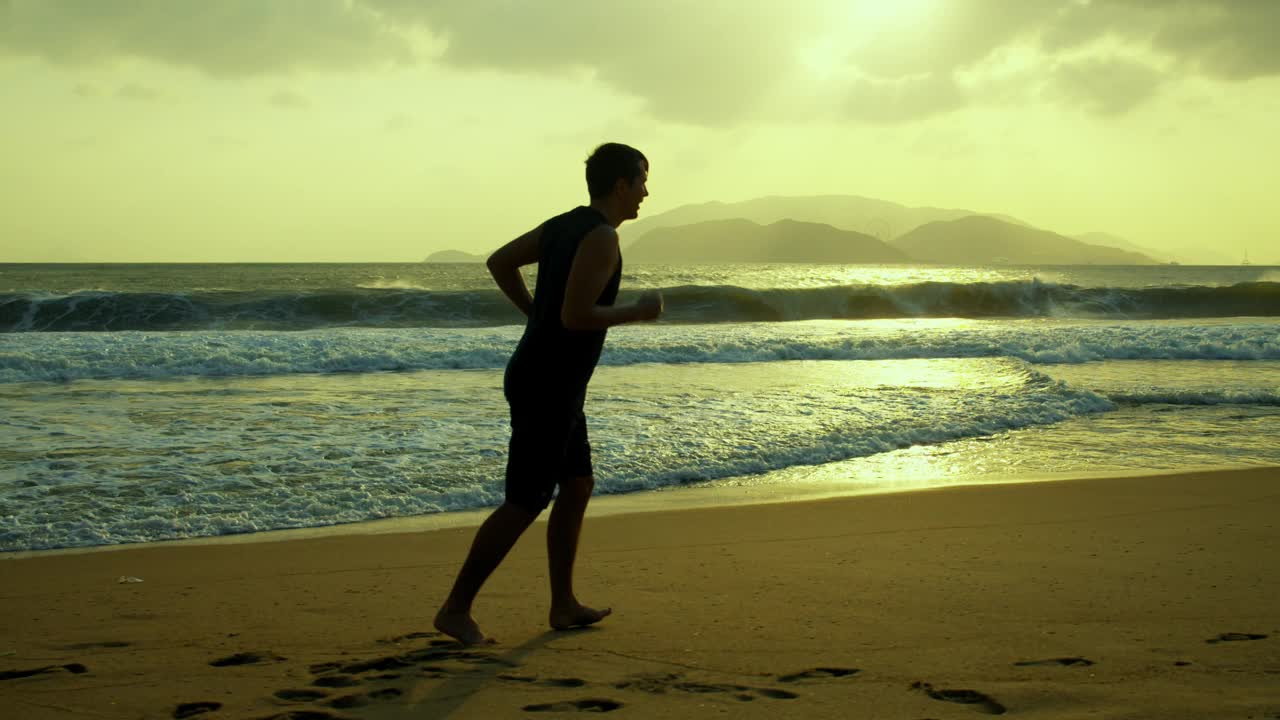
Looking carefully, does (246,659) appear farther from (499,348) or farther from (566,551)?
(499,348)

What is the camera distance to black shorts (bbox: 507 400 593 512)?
10.7 ft

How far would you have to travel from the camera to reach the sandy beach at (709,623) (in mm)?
2729

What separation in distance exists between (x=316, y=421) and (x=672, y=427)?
3.06 metres

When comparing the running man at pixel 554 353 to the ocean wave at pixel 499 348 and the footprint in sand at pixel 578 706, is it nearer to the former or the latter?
the footprint in sand at pixel 578 706

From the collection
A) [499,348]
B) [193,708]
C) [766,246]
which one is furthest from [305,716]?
[766,246]

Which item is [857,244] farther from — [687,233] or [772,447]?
[772,447]

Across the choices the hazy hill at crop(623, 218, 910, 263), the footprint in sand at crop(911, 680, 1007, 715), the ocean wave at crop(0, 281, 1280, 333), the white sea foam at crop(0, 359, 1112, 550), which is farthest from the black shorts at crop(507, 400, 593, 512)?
the hazy hill at crop(623, 218, 910, 263)

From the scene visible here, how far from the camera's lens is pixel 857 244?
145250 mm

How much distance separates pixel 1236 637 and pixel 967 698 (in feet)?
3.89

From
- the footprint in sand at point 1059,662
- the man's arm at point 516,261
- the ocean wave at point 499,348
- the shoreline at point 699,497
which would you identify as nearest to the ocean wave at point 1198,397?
the shoreline at point 699,497

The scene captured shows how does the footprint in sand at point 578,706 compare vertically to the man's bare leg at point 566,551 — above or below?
below

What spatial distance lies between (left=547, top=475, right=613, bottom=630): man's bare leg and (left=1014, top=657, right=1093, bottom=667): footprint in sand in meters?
1.41

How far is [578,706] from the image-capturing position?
2.68 metres

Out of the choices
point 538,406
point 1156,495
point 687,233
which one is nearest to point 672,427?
point 1156,495
